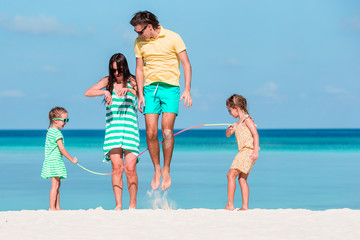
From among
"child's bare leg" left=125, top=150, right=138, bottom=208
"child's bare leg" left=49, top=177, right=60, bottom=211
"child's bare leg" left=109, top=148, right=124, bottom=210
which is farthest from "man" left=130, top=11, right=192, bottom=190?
"child's bare leg" left=49, top=177, right=60, bottom=211

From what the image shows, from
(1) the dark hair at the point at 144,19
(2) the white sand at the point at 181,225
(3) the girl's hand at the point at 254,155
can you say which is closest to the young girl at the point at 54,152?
(2) the white sand at the point at 181,225

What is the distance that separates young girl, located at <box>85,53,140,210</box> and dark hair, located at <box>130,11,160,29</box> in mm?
511

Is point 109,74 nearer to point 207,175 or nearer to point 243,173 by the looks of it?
point 243,173

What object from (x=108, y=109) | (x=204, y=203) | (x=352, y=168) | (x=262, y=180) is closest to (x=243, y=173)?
(x=108, y=109)

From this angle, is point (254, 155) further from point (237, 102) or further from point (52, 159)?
point (52, 159)

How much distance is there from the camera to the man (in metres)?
8.08

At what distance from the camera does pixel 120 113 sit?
8.29 m

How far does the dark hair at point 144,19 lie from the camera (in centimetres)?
804

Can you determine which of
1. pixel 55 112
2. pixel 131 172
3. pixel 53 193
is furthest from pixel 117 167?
pixel 55 112

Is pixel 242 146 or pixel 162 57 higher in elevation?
pixel 162 57

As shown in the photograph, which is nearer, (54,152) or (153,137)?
(153,137)

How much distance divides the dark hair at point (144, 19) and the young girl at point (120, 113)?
511mm

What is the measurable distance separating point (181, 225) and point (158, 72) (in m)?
2.14

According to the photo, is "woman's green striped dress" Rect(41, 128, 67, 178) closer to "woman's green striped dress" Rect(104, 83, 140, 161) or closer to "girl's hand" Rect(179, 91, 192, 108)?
"woman's green striped dress" Rect(104, 83, 140, 161)
